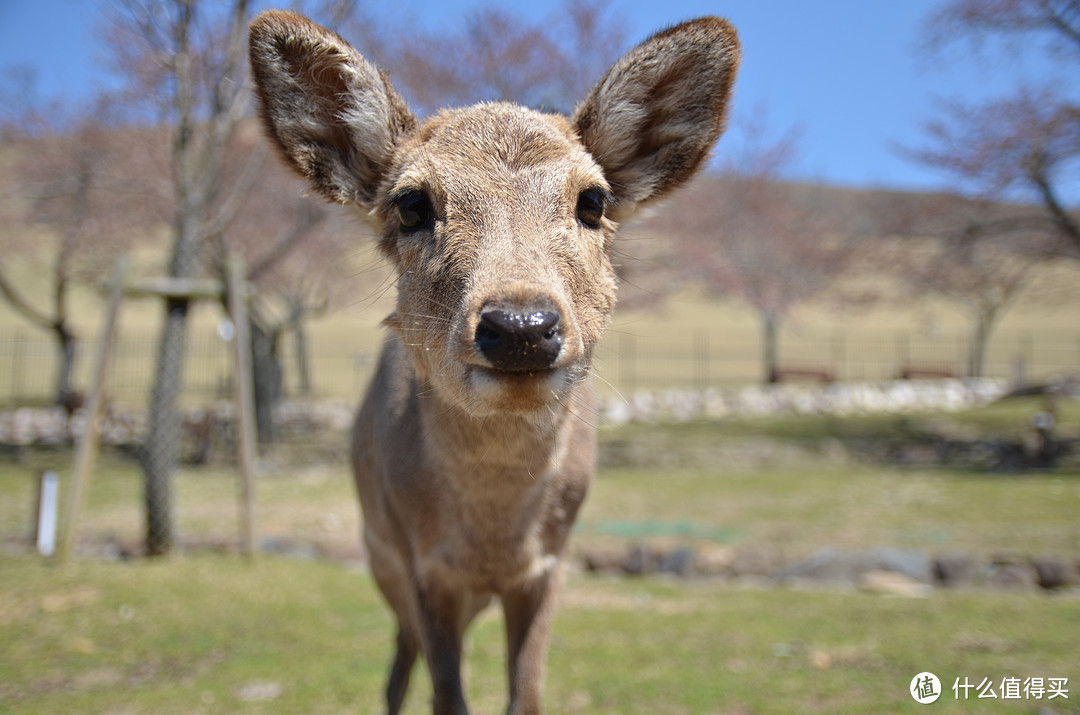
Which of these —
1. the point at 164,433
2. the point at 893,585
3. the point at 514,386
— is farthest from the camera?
the point at 164,433

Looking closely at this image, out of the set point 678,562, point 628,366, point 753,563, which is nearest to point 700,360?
point 628,366

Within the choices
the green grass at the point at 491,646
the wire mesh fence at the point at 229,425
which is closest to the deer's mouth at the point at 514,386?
the wire mesh fence at the point at 229,425

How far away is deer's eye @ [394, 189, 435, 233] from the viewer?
3340 millimetres

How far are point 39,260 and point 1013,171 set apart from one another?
96.1ft

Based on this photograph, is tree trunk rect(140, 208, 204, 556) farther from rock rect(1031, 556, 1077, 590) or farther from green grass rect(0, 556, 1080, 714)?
rock rect(1031, 556, 1077, 590)

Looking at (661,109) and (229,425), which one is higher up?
(661,109)

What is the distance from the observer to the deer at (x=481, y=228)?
124 inches

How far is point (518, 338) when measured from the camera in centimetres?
251

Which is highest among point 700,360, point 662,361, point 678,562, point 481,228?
point 481,228

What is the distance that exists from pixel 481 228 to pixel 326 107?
4.32 feet

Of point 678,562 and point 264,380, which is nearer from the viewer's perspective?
point 678,562

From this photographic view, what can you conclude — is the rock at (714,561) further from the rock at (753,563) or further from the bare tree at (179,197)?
the bare tree at (179,197)

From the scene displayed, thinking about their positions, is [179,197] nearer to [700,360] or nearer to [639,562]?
[639,562]

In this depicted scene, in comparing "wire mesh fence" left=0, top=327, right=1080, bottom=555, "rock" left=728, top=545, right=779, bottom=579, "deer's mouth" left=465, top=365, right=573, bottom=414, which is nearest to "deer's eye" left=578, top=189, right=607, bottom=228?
"wire mesh fence" left=0, top=327, right=1080, bottom=555
